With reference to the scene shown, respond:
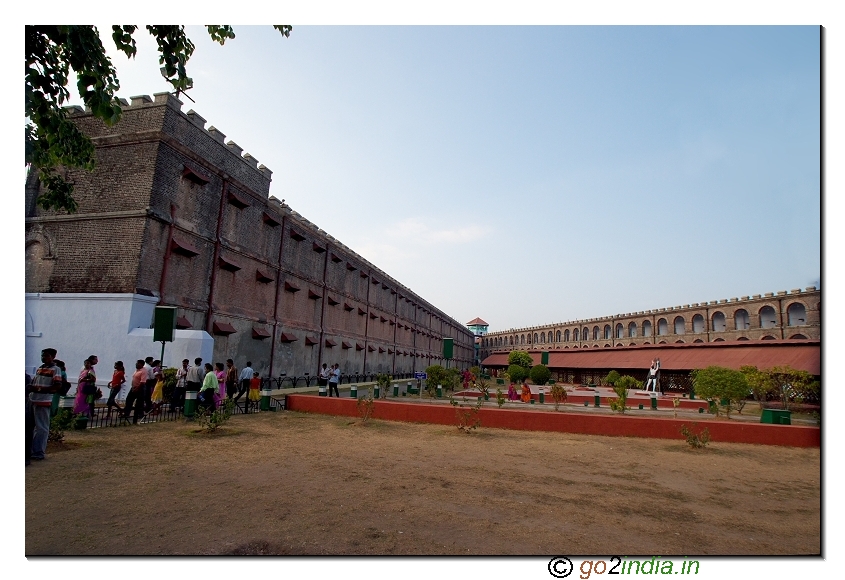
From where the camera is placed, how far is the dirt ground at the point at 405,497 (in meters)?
3.88

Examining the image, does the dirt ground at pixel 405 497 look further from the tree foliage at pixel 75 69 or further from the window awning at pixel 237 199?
the window awning at pixel 237 199

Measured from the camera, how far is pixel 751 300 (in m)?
41.2

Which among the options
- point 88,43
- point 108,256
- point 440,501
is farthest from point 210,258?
point 440,501

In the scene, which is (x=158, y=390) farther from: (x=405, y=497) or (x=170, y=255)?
(x=405, y=497)

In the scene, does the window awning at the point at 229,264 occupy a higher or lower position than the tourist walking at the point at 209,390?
higher

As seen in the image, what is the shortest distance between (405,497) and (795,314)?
45687mm

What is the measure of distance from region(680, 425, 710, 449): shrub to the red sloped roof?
8.65 meters

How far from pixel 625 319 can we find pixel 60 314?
180 feet

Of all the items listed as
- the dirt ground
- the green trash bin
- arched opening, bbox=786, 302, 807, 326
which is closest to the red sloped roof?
the green trash bin

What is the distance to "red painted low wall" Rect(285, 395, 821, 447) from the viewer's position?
9203mm

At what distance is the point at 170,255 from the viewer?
14.4 m

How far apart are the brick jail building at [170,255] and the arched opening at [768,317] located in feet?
130

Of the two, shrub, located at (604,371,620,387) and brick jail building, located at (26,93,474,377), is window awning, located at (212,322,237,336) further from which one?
shrub, located at (604,371,620,387)

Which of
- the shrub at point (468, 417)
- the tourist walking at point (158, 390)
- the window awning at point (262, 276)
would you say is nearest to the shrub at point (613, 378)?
the shrub at point (468, 417)
